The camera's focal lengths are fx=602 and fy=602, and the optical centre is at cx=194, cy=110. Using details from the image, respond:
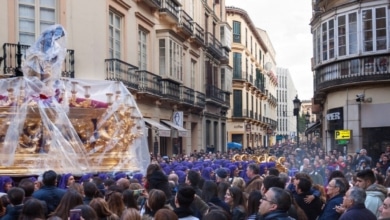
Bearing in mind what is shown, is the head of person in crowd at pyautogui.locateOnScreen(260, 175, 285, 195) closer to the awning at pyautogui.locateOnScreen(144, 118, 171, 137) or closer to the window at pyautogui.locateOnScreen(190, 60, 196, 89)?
the awning at pyautogui.locateOnScreen(144, 118, 171, 137)

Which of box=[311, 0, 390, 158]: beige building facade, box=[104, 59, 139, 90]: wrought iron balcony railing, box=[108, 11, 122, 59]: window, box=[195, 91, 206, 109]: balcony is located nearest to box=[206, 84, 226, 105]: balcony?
box=[195, 91, 206, 109]: balcony

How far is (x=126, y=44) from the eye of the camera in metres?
24.6

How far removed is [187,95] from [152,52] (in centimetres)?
554

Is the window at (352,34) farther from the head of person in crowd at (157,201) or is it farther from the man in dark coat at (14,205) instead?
the man in dark coat at (14,205)

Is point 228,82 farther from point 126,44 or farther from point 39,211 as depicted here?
point 39,211

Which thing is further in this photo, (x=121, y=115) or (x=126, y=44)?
(x=126, y=44)

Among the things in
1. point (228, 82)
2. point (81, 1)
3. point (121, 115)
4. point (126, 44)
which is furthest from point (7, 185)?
point (228, 82)

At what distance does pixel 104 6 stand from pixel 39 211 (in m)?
17.1

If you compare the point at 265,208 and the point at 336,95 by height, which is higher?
the point at 336,95

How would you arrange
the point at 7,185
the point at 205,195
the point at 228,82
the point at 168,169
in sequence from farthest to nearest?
the point at 228,82 → the point at 168,169 → the point at 7,185 → the point at 205,195

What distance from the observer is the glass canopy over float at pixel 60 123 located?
1262cm

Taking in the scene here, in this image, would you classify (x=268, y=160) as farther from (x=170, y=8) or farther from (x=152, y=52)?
(x=170, y=8)

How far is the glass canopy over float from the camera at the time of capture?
1262cm

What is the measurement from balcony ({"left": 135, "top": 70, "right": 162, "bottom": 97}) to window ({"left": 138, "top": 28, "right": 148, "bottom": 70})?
0.60 metres
